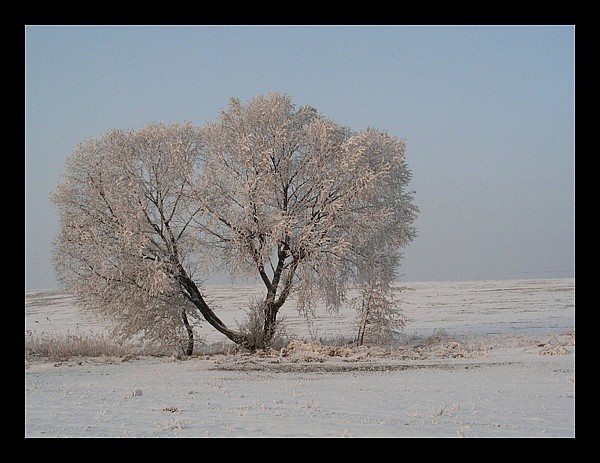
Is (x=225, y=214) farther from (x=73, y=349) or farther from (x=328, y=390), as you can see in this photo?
(x=328, y=390)

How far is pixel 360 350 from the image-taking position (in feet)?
73.6

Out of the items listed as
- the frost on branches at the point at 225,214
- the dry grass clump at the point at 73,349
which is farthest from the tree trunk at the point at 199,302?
the dry grass clump at the point at 73,349

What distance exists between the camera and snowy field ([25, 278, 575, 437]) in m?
10.1

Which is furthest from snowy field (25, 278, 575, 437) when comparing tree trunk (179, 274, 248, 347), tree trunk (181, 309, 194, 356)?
tree trunk (179, 274, 248, 347)

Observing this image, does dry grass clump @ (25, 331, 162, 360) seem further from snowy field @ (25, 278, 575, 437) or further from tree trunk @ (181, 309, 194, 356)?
tree trunk @ (181, 309, 194, 356)

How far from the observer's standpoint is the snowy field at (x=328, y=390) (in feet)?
33.0

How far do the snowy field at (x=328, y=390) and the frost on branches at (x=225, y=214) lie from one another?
1.82 meters

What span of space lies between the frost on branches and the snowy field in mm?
1818

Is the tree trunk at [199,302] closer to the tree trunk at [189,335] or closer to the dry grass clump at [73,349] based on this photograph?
the tree trunk at [189,335]
